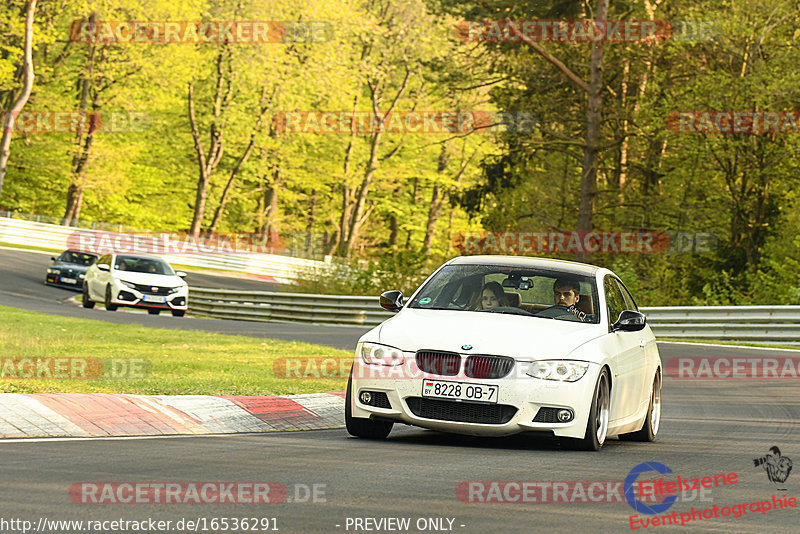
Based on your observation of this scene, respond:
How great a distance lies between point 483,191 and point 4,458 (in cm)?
3519

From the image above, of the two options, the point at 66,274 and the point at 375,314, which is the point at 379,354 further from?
the point at 66,274

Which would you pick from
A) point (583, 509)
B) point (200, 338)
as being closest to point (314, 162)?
point (200, 338)

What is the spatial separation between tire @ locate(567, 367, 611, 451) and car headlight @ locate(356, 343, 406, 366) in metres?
1.50

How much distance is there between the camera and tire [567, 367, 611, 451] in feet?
30.2

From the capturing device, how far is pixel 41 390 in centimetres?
1090

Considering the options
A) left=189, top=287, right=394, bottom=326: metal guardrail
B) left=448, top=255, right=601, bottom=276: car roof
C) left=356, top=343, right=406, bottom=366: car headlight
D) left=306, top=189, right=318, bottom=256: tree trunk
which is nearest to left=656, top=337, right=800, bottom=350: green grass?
left=189, top=287, right=394, bottom=326: metal guardrail

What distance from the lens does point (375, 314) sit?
31.6 m

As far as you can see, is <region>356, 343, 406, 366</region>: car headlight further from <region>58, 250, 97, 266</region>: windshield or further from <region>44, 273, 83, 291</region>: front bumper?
<region>58, 250, 97, 266</region>: windshield

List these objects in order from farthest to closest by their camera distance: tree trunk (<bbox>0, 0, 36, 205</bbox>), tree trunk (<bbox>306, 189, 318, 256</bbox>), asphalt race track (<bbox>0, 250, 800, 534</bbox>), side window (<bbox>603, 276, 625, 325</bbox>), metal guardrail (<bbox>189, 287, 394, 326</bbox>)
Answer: tree trunk (<bbox>306, 189, 318, 256</bbox>) < tree trunk (<bbox>0, 0, 36, 205</bbox>) < metal guardrail (<bbox>189, 287, 394, 326</bbox>) < side window (<bbox>603, 276, 625, 325</bbox>) < asphalt race track (<bbox>0, 250, 800, 534</bbox>)

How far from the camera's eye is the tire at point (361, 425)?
31.6 feet

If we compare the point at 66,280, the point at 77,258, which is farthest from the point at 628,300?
the point at 77,258

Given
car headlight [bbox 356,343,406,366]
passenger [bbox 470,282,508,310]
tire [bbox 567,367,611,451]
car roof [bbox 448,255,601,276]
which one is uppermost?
car roof [bbox 448,255,601,276]

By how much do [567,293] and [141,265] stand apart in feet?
75.7

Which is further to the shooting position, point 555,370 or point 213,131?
point 213,131
